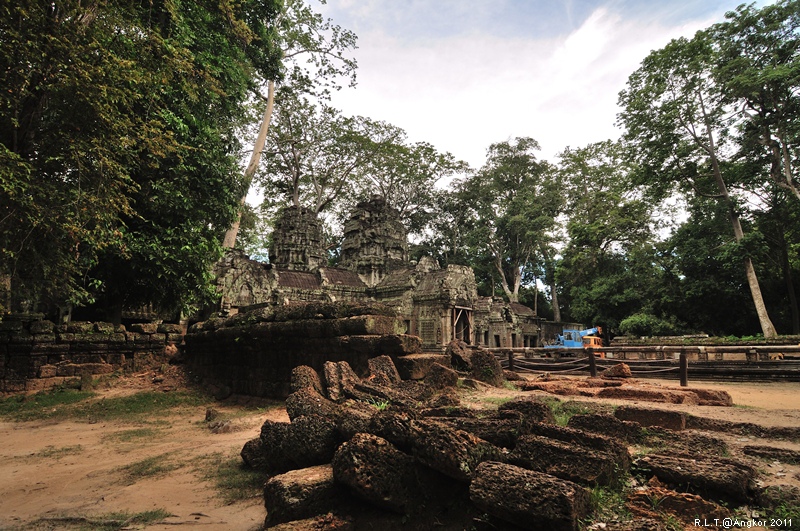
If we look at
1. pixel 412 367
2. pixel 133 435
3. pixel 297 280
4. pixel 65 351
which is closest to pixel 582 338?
pixel 297 280

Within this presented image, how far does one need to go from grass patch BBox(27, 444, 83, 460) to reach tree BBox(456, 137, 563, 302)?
3499 centimetres

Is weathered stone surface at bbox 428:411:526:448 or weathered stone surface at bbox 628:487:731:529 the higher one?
weathered stone surface at bbox 428:411:526:448

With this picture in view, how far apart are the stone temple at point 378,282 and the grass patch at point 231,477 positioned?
12050mm

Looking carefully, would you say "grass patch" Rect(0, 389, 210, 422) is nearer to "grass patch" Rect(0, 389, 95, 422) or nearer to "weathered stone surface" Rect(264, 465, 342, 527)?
"grass patch" Rect(0, 389, 95, 422)

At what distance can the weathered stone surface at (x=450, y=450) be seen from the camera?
2699 millimetres

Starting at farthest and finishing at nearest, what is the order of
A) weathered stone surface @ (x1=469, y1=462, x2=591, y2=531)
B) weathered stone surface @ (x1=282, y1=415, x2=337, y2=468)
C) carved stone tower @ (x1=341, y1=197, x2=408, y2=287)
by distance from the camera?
carved stone tower @ (x1=341, y1=197, x2=408, y2=287) < weathered stone surface @ (x1=282, y1=415, x2=337, y2=468) < weathered stone surface @ (x1=469, y1=462, x2=591, y2=531)

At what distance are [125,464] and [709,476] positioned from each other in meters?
5.35

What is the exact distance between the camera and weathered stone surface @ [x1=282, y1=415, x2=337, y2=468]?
3514 mm

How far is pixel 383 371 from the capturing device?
228 inches

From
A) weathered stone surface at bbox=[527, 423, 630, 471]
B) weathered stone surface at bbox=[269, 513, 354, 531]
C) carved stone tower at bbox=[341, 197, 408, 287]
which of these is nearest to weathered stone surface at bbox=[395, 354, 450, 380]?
weathered stone surface at bbox=[527, 423, 630, 471]

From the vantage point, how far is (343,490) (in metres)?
3.07

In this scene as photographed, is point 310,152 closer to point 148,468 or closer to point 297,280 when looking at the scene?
point 297,280

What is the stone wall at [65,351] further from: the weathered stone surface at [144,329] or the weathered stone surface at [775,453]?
the weathered stone surface at [775,453]

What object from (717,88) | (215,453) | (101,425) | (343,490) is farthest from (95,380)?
(717,88)
